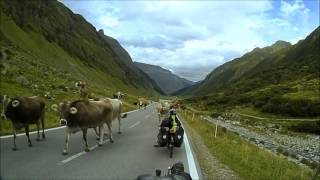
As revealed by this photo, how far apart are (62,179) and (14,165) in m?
2.09

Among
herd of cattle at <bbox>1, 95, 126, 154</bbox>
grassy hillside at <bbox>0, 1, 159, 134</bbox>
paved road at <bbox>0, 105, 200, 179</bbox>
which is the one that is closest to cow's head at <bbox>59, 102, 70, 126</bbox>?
herd of cattle at <bbox>1, 95, 126, 154</bbox>

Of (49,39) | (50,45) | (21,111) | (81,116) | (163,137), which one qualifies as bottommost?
(163,137)

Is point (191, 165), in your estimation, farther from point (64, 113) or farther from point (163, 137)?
point (64, 113)

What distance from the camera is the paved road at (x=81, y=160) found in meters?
11.2

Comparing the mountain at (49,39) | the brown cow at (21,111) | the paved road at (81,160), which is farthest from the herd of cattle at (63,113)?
the mountain at (49,39)

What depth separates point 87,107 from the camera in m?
15.8

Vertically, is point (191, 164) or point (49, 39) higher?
point (49, 39)

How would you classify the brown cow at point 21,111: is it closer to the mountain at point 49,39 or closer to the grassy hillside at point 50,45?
the grassy hillside at point 50,45

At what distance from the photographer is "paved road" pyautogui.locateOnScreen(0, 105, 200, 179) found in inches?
441

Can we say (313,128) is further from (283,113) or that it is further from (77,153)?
(77,153)

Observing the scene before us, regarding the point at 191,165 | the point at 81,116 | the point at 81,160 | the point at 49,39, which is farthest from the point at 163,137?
the point at 49,39

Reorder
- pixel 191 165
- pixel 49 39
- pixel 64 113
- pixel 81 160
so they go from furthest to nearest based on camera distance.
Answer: pixel 49 39
pixel 64 113
pixel 191 165
pixel 81 160

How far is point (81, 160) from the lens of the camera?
1346 centimetres

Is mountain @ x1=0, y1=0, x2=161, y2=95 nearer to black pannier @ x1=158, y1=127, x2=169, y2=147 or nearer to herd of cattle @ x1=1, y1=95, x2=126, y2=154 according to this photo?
herd of cattle @ x1=1, y1=95, x2=126, y2=154
